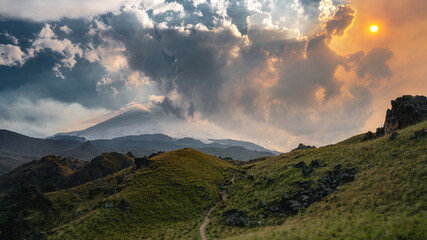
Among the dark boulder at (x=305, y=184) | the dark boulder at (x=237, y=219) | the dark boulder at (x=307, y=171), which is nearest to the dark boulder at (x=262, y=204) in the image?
the dark boulder at (x=237, y=219)

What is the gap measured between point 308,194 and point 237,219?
14220mm

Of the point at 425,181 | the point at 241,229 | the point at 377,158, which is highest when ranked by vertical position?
the point at 377,158

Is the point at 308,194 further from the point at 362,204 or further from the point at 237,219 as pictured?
the point at 237,219

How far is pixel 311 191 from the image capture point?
3641cm

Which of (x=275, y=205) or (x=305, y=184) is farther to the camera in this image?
(x=305, y=184)

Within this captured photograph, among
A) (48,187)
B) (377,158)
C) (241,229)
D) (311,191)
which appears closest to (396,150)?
(377,158)

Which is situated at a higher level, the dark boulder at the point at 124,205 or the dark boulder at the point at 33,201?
the dark boulder at the point at 124,205

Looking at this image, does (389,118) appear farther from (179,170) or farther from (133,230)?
(133,230)

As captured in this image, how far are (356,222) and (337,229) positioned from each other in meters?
2.44

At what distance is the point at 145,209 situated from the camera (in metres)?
49.4

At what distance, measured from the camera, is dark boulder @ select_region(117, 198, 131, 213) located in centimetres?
4850

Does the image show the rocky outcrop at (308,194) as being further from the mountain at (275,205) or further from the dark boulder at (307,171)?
the dark boulder at (307,171)

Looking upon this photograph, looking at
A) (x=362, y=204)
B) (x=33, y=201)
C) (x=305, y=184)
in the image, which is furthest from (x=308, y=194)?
(x=33, y=201)

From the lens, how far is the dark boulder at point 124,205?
159 ft
